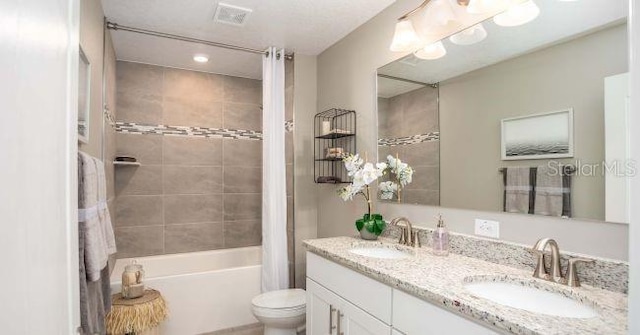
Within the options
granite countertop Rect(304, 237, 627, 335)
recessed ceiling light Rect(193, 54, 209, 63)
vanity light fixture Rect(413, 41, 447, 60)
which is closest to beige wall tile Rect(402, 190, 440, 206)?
granite countertop Rect(304, 237, 627, 335)

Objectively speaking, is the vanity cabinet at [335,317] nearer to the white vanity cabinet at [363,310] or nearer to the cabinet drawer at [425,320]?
the white vanity cabinet at [363,310]

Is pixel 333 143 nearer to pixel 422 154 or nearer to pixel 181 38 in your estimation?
pixel 422 154

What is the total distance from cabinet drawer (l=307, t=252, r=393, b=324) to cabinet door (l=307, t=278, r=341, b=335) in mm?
43

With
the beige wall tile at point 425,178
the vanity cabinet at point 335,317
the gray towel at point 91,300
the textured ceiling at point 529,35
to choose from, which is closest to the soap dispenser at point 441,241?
the beige wall tile at point 425,178

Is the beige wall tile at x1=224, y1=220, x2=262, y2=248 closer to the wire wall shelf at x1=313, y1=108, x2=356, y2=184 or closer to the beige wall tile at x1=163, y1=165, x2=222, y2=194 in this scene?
the beige wall tile at x1=163, y1=165, x2=222, y2=194

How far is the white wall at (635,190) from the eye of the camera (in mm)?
728

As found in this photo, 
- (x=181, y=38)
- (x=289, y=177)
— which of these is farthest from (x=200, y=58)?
(x=289, y=177)

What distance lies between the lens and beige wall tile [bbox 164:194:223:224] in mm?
3520

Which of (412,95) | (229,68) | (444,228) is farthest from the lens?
(229,68)

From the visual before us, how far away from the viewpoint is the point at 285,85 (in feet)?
10.5

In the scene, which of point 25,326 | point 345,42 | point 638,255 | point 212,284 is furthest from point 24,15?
point 212,284

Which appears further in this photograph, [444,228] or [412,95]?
[412,95]

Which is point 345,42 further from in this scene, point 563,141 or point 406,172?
point 563,141

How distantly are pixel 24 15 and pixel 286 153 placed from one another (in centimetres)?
261
